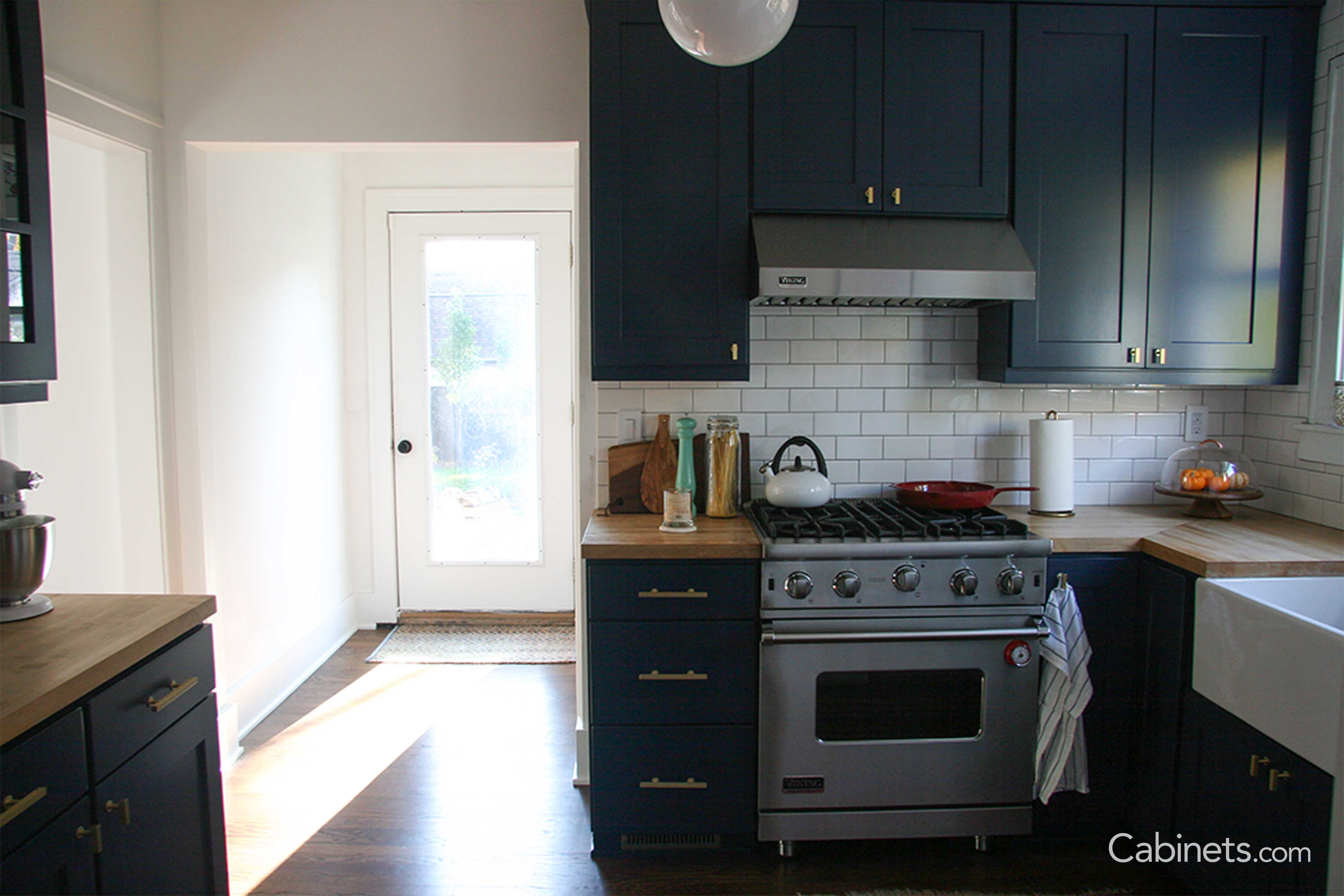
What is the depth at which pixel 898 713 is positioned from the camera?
2428 mm

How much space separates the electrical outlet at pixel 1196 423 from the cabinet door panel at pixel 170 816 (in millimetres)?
3112

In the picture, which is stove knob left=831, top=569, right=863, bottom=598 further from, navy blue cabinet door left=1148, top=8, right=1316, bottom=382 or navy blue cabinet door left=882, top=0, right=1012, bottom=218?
navy blue cabinet door left=1148, top=8, right=1316, bottom=382

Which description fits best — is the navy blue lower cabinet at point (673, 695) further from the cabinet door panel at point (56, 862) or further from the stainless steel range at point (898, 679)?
the cabinet door panel at point (56, 862)

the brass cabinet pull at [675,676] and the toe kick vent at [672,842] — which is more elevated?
the brass cabinet pull at [675,676]

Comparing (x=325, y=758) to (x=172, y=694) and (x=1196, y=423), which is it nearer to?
(x=172, y=694)

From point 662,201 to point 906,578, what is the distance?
1304 millimetres

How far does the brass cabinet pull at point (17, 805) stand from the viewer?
1.27m

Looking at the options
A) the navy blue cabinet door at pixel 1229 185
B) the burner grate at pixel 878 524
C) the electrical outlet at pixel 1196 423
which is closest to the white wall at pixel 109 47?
the burner grate at pixel 878 524

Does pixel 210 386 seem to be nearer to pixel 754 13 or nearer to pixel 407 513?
pixel 407 513

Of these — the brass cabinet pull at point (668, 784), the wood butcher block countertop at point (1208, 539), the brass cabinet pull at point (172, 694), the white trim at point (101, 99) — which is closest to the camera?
the brass cabinet pull at point (172, 694)

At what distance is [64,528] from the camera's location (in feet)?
8.40

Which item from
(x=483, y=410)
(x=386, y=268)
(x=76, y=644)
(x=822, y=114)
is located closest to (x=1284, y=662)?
(x=822, y=114)

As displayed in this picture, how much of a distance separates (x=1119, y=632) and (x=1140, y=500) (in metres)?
0.78

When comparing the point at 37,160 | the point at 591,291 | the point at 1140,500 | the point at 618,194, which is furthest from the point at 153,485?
Answer: the point at 1140,500
